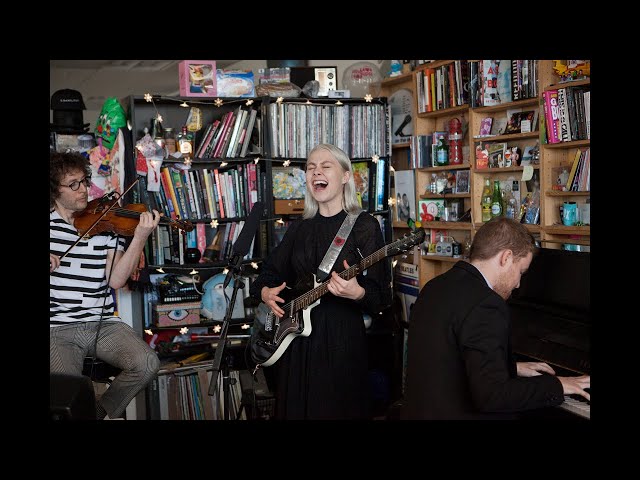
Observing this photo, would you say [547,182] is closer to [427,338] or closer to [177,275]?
[427,338]

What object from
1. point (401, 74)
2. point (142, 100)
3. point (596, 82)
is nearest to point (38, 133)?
point (596, 82)

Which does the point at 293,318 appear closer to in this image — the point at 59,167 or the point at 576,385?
the point at 576,385

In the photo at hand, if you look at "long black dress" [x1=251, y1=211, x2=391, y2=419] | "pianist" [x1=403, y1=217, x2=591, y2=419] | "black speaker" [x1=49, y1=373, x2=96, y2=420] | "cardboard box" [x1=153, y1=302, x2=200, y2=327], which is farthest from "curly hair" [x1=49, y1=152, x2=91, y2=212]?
"pianist" [x1=403, y1=217, x2=591, y2=419]

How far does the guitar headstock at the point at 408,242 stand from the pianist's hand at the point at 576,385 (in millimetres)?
848

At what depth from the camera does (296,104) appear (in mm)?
4367

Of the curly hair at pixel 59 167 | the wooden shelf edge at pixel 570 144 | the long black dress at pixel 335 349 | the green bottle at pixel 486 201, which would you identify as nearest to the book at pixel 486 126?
the green bottle at pixel 486 201

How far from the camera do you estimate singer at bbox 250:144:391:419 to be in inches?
114

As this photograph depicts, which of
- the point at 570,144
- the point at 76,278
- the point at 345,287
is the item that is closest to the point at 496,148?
the point at 570,144

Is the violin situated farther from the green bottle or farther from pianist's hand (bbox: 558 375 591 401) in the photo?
pianist's hand (bbox: 558 375 591 401)

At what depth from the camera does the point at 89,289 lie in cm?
335

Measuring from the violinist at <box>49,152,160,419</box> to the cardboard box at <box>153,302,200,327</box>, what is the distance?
696 mm

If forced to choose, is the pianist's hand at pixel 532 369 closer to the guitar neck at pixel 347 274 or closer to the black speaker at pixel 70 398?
the guitar neck at pixel 347 274

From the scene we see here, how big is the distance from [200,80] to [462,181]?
176 cm

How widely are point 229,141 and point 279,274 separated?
140 cm
